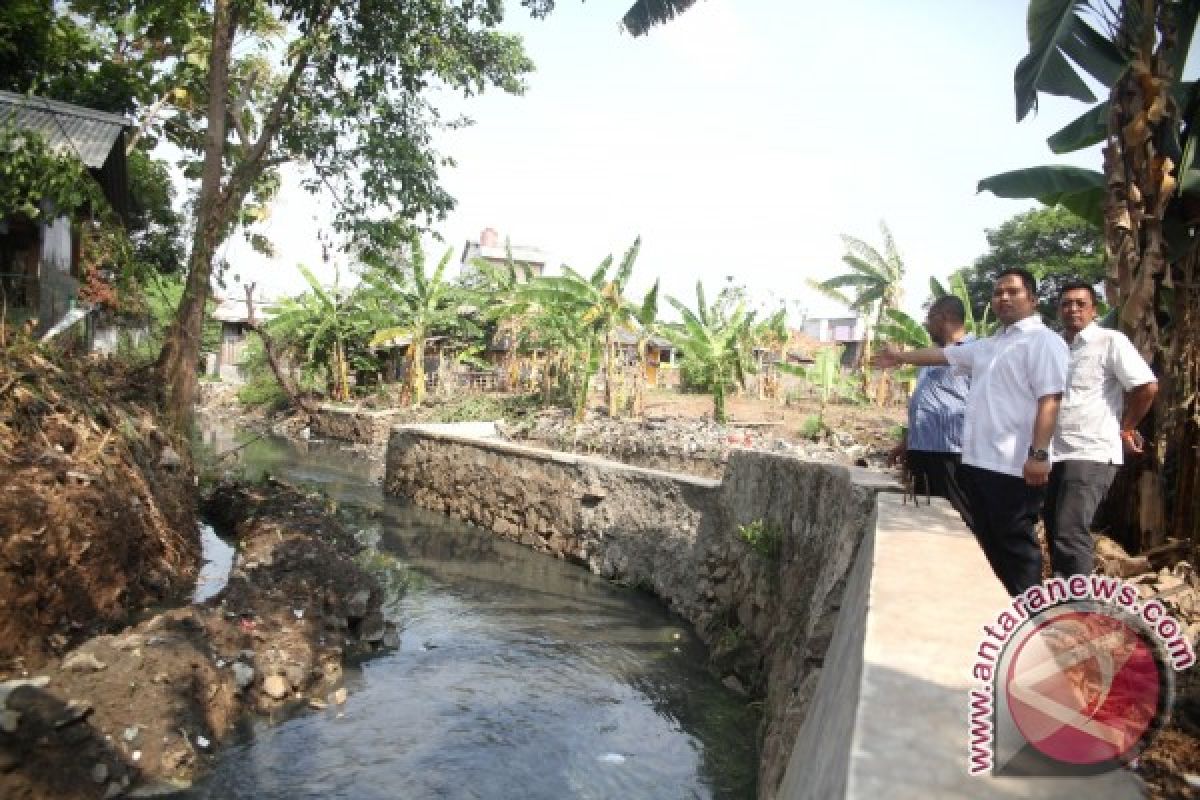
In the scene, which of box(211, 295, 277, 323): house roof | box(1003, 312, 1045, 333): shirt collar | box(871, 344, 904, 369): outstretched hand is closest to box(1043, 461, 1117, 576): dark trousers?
box(1003, 312, 1045, 333): shirt collar

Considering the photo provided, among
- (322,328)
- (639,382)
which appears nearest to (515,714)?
(639,382)

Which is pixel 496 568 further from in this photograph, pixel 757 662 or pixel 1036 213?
pixel 1036 213

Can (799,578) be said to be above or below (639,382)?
below

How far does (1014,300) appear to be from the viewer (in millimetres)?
3887

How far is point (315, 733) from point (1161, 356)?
5586 millimetres

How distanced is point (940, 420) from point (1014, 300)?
2.78ft

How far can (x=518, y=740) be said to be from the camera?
235 inches

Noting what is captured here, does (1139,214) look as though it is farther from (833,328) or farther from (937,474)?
(833,328)

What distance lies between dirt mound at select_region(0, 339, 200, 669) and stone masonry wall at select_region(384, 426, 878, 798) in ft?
15.2

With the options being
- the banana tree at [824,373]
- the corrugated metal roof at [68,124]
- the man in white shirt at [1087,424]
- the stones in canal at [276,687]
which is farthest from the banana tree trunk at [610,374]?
the man in white shirt at [1087,424]

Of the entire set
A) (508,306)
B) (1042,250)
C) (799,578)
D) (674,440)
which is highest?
(1042,250)

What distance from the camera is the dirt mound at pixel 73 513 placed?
5.40 meters

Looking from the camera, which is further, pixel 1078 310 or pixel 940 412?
pixel 940 412

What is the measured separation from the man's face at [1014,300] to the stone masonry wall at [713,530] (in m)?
1.12
